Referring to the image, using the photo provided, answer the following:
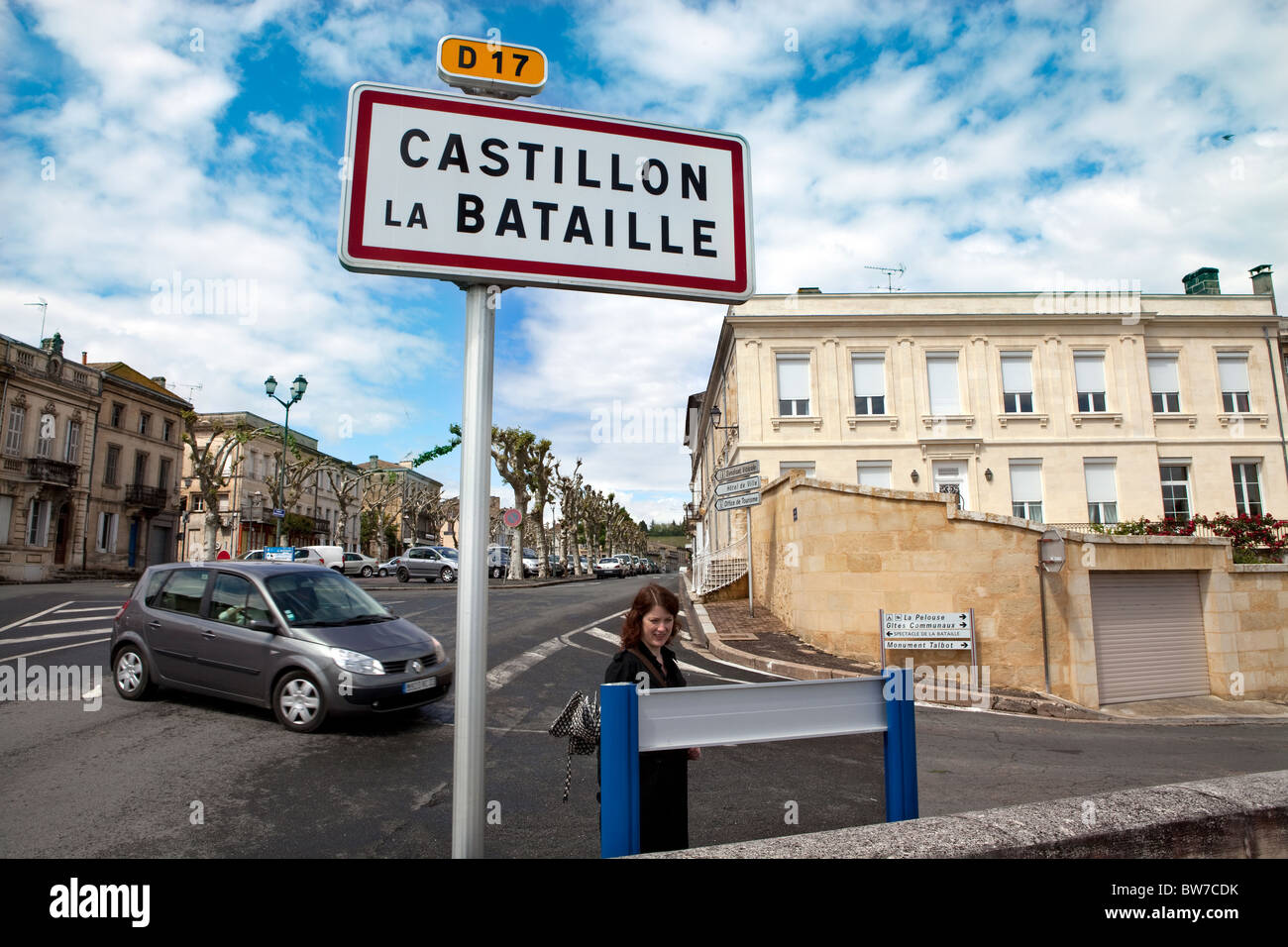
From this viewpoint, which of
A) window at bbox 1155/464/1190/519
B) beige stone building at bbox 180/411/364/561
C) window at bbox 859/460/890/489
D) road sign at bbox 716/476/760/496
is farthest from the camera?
beige stone building at bbox 180/411/364/561

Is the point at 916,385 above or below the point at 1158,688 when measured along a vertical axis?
above

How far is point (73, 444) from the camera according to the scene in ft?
118

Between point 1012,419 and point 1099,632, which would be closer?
point 1099,632

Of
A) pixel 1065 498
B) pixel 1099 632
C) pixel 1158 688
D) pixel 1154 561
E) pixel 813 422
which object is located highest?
pixel 813 422

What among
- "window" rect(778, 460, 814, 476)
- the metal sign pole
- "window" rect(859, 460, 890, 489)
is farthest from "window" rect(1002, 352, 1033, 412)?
the metal sign pole

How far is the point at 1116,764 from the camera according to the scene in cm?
688

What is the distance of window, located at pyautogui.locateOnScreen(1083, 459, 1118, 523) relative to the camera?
24516 millimetres

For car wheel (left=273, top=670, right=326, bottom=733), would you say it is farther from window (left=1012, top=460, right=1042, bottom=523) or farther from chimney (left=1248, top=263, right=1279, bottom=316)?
chimney (left=1248, top=263, right=1279, bottom=316)

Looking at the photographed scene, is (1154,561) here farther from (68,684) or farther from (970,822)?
(68,684)

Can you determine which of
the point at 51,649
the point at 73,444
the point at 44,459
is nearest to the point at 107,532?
the point at 73,444

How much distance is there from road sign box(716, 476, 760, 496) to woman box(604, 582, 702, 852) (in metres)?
12.4

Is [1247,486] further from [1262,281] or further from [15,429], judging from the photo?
[15,429]
